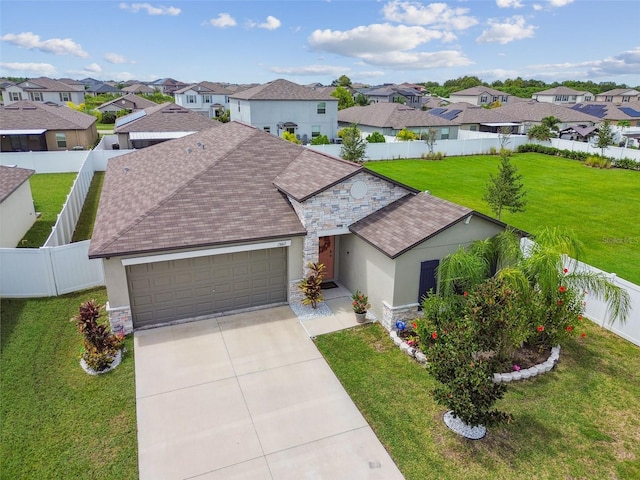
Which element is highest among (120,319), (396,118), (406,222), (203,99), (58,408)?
(203,99)

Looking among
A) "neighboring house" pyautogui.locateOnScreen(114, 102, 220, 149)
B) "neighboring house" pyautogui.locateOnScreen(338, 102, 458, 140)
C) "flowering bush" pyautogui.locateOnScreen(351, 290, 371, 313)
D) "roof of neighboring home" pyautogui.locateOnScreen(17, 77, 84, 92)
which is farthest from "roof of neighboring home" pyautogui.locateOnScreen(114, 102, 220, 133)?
"roof of neighboring home" pyautogui.locateOnScreen(17, 77, 84, 92)

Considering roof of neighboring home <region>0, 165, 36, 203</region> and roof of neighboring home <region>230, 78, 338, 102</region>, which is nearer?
roof of neighboring home <region>0, 165, 36, 203</region>

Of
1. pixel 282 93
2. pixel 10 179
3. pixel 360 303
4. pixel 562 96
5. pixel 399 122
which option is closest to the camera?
pixel 360 303

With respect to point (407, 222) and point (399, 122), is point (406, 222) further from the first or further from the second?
point (399, 122)

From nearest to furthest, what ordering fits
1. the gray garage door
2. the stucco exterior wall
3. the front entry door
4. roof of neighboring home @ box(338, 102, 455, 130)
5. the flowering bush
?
the gray garage door
the flowering bush
the front entry door
the stucco exterior wall
roof of neighboring home @ box(338, 102, 455, 130)

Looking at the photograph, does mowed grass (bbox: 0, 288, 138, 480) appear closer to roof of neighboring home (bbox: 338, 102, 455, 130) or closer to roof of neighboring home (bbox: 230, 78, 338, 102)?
roof of neighboring home (bbox: 230, 78, 338, 102)

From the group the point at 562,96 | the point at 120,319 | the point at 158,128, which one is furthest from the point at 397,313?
the point at 562,96
